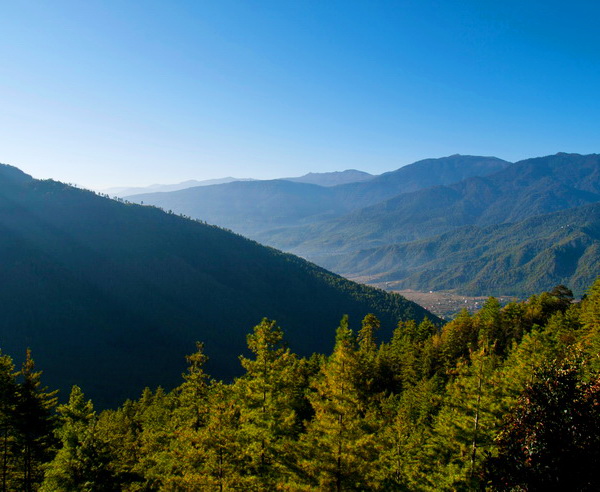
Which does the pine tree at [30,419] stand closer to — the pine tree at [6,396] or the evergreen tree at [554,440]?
the pine tree at [6,396]

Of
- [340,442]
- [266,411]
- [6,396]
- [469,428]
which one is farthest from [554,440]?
[6,396]

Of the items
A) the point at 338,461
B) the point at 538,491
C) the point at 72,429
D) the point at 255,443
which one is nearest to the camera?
the point at 538,491

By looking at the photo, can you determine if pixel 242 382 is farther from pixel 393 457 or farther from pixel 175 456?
pixel 393 457

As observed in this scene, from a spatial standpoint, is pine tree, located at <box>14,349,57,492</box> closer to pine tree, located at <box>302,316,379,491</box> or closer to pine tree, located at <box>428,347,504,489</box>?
pine tree, located at <box>302,316,379,491</box>

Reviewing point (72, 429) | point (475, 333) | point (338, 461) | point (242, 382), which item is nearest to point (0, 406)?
point (72, 429)

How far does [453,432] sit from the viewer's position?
25.3 metres

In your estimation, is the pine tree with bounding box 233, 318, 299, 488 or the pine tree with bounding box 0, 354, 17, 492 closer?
the pine tree with bounding box 233, 318, 299, 488

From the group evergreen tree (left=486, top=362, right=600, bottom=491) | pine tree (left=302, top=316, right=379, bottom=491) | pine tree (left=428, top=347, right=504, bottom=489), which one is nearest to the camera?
evergreen tree (left=486, top=362, right=600, bottom=491)

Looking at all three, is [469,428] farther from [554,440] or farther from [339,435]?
[339,435]

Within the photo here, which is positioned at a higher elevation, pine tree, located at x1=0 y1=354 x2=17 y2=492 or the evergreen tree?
the evergreen tree

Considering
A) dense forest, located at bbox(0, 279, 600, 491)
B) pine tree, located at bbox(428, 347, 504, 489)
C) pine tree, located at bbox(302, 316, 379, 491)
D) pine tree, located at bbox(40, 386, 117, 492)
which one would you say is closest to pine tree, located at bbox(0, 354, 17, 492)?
dense forest, located at bbox(0, 279, 600, 491)

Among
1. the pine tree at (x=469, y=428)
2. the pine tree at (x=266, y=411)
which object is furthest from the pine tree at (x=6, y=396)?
the pine tree at (x=469, y=428)

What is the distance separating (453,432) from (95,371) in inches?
8414

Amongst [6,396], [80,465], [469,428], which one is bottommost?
[80,465]
